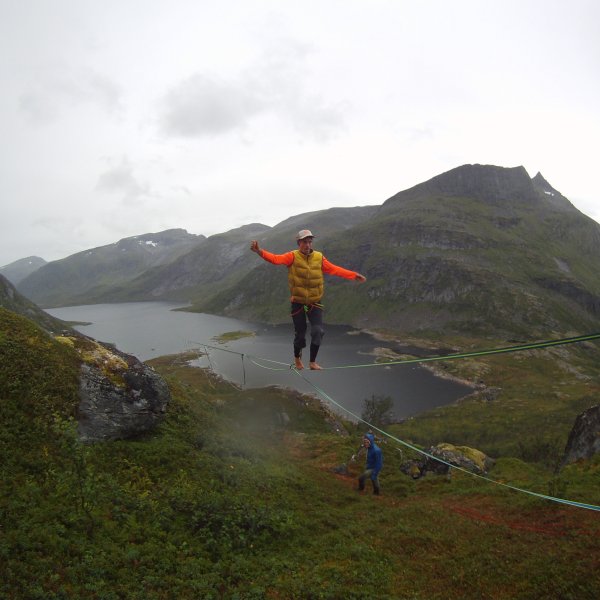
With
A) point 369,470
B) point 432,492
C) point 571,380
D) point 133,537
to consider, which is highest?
point 133,537

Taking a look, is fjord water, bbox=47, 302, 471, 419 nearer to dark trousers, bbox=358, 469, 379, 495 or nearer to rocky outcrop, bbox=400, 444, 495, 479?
dark trousers, bbox=358, 469, 379, 495

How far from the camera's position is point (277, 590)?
30.7 feet

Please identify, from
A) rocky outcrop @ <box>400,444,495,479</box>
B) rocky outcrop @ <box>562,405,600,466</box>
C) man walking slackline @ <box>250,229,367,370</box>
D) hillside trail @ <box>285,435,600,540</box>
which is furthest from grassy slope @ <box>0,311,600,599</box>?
man walking slackline @ <box>250,229,367,370</box>

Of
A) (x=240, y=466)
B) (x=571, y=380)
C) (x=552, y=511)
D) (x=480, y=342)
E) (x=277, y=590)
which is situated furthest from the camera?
(x=480, y=342)

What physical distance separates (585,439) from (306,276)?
19.7 m

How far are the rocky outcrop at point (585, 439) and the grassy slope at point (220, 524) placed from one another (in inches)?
93.2

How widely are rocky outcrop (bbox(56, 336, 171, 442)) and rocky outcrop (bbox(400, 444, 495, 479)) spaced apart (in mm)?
15415

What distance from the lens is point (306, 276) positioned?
11.2 metres

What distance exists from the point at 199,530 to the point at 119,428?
18.7 ft

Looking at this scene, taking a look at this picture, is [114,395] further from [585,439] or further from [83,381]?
[585,439]

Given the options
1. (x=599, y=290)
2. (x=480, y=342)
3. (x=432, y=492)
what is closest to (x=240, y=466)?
(x=432, y=492)

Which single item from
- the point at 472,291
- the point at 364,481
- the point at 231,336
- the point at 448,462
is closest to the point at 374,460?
the point at 364,481

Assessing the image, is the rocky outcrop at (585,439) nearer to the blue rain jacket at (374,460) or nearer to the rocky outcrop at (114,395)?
the blue rain jacket at (374,460)

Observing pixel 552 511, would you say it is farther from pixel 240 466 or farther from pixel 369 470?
pixel 240 466
